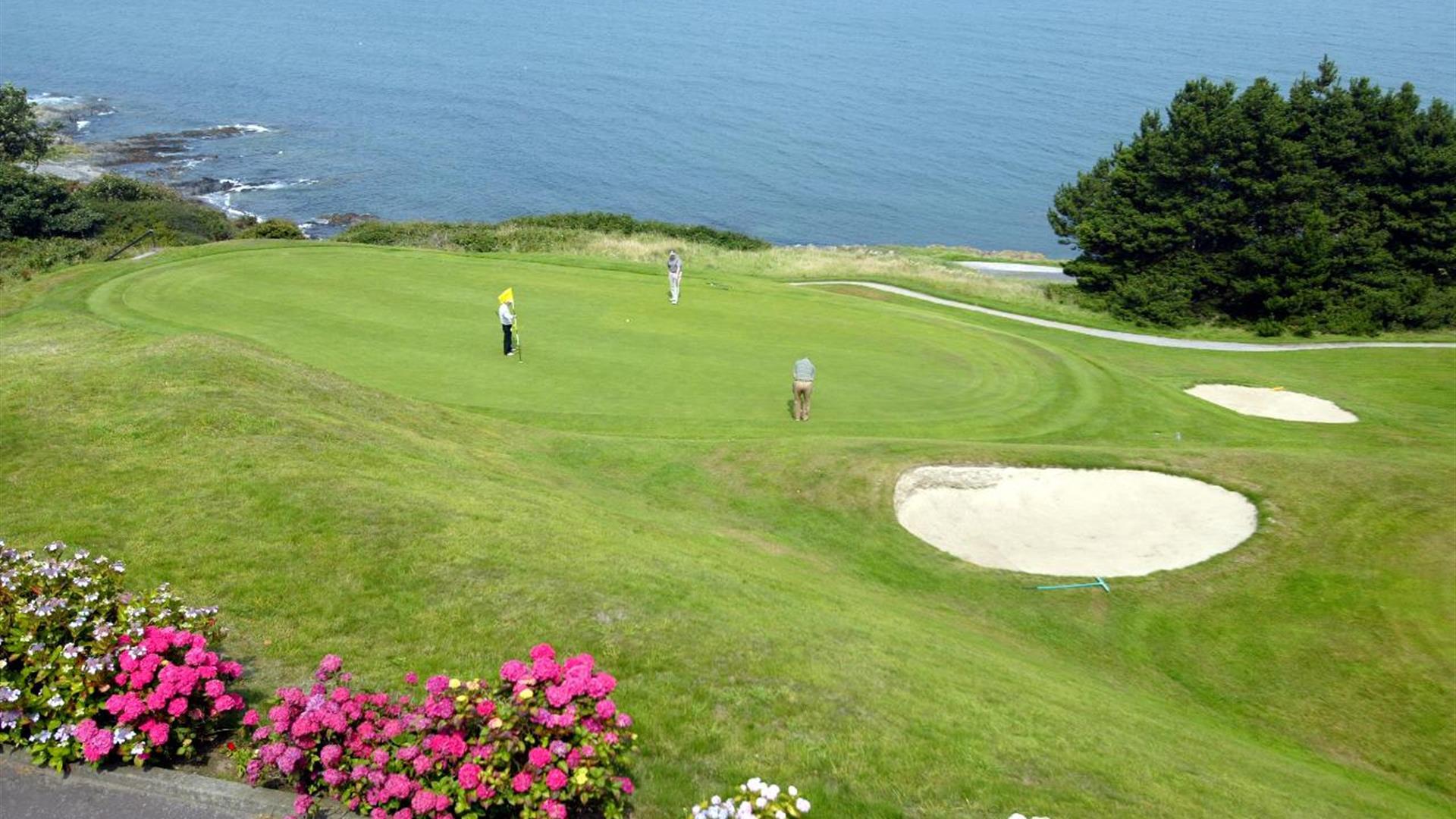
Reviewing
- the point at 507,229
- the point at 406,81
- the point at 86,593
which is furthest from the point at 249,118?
the point at 86,593

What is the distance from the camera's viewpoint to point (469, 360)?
78.3 feet

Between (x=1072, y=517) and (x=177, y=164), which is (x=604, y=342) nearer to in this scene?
(x=1072, y=517)

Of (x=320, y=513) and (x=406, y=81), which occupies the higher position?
(x=406, y=81)

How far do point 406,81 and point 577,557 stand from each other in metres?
146

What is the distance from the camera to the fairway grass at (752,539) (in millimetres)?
9383

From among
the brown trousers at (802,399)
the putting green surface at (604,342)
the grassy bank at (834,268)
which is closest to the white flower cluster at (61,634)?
the putting green surface at (604,342)

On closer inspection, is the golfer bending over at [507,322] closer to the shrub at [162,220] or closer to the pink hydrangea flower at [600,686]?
the pink hydrangea flower at [600,686]

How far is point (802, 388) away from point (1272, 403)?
18.3 meters

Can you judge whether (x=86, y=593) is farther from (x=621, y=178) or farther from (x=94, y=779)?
(x=621, y=178)

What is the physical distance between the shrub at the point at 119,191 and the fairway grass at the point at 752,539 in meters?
46.3

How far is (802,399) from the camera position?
70.3 ft

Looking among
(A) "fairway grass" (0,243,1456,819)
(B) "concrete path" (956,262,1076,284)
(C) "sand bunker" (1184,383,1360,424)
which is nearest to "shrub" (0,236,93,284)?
(A) "fairway grass" (0,243,1456,819)

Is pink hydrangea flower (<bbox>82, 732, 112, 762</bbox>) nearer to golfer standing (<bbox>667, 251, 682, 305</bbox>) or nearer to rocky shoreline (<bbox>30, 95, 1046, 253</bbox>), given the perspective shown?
golfer standing (<bbox>667, 251, 682, 305</bbox>)

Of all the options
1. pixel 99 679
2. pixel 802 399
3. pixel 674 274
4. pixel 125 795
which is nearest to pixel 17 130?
pixel 674 274
